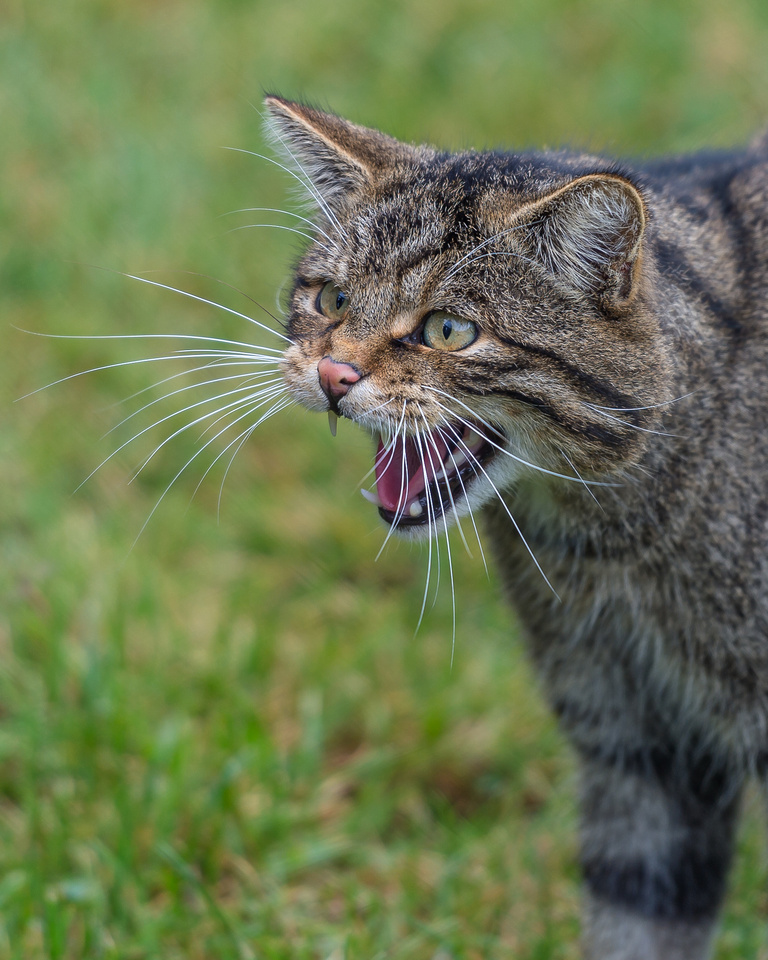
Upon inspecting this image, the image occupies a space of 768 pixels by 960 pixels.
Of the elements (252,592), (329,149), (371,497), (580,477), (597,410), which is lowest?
(252,592)

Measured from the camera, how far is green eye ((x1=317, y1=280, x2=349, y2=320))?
2451 mm

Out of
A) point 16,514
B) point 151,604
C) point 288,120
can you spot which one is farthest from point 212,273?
point 288,120

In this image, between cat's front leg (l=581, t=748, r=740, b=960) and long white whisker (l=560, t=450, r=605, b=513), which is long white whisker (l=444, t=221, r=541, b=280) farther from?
cat's front leg (l=581, t=748, r=740, b=960)

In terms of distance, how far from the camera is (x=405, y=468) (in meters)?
2.30

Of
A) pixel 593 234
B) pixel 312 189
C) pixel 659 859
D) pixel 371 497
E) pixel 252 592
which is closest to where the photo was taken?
pixel 593 234

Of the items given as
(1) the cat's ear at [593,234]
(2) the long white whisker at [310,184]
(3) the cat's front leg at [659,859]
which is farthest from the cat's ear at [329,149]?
(3) the cat's front leg at [659,859]

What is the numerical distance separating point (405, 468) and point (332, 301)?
452mm

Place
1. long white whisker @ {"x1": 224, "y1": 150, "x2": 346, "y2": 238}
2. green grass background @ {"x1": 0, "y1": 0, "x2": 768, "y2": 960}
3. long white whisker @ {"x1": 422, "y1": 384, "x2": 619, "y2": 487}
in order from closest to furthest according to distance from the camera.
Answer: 1. long white whisker @ {"x1": 422, "y1": 384, "x2": 619, "y2": 487}
2. long white whisker @ {"x1": 224, "y1": 150, "x2": 346, "y2": 238}
3. green grass background @ {"x1": 0, "y1": 0, "x2": 768, "y2": 960}

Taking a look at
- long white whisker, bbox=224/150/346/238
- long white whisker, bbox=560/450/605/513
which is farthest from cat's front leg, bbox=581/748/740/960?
long white whisker, bbox=224/150/346/238

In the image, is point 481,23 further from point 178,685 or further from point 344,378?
point 344,378

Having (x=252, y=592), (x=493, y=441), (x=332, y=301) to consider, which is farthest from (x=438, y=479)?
(x=252, y=592)

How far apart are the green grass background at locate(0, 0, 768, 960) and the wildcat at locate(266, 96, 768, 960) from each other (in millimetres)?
616

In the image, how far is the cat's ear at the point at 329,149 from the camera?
2.55 metres

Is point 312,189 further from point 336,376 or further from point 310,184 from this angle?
point 336,376
